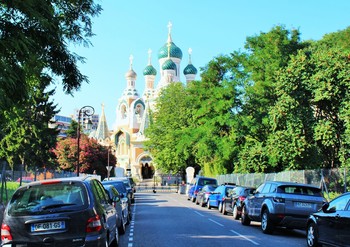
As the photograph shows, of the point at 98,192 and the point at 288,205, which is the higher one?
the point at 98,192

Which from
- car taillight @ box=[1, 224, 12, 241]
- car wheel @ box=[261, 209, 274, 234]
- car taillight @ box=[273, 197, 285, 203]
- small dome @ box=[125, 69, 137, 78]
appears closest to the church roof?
small dome @ box=[125, 69, 137, 78]

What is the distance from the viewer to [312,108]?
94.4 feet

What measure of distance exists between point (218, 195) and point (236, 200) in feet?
19.8

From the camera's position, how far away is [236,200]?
21594mm

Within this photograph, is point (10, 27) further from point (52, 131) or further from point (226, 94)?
point (52, 131)

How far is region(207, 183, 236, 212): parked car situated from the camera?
26.1 m

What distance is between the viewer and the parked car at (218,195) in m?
26.1

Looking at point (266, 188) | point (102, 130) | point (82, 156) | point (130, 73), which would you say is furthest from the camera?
point (130, 73)

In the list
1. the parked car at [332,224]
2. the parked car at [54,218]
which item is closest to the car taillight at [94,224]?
the parked car at [54,218]

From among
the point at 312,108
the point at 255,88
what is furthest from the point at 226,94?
the point at 312,108

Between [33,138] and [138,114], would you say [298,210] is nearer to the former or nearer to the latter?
[33,138]

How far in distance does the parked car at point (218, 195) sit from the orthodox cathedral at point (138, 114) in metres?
75.1

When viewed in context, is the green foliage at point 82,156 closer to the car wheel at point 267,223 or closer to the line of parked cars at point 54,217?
the car wheel at point 267,223

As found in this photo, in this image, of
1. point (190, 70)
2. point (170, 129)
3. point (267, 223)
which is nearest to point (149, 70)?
point (190, 70)
